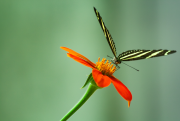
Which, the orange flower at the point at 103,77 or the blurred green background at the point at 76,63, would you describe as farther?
the blurred green background at the point at 76,63

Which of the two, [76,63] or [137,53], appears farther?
[76,63]

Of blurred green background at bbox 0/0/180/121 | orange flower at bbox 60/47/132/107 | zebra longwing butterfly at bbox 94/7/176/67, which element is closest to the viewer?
orange flower at bbox 60/47/132/107

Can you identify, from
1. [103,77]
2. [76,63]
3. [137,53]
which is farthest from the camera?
[76,63]

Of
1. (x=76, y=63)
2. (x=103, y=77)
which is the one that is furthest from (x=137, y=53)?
(x=76, y=63)

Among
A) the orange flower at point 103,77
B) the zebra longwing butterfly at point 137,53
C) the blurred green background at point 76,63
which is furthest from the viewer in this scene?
the blurred green background at point 76,63

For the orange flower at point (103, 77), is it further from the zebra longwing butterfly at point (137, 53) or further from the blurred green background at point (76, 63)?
the blurred green background at point (76, 63)

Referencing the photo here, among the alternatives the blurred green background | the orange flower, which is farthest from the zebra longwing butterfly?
the blurred green background

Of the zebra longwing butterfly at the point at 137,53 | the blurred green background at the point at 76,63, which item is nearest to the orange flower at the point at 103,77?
the zebra longwing butterfly at the point at 137,53

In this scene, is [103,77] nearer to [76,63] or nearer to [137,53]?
[137,53]

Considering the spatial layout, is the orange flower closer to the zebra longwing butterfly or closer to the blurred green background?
the zebra longwing butterfly
